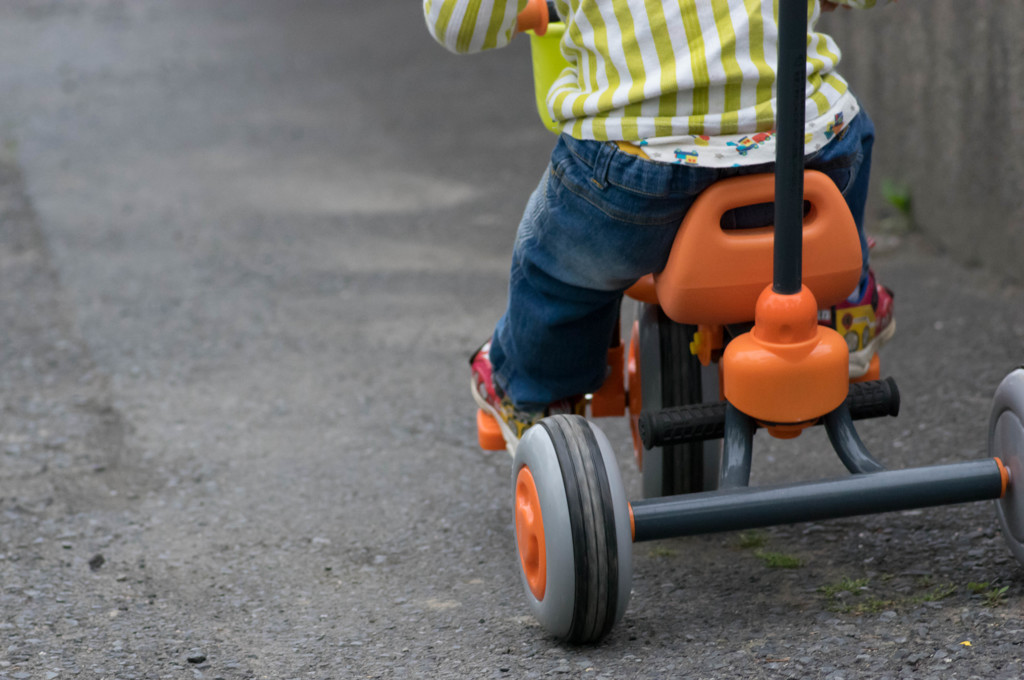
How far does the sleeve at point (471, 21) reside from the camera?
74.2 inches

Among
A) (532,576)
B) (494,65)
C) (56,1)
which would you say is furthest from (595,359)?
(56,1)

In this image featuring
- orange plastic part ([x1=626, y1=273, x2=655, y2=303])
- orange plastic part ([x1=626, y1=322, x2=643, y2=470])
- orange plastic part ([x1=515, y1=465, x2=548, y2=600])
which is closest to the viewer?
orange plastic part ([x1=515, y1=465, x2=548, y2=600])

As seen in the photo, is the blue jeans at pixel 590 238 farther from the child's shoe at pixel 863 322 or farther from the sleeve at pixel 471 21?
the sleeve at pixel 471 21

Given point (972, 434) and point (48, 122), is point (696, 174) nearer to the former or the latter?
point (972, 434)

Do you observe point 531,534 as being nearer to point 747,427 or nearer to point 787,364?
point 747,427

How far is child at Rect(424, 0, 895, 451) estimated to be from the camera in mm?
1728

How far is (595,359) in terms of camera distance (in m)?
2.19

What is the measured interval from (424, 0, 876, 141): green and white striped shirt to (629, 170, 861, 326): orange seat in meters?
0.10

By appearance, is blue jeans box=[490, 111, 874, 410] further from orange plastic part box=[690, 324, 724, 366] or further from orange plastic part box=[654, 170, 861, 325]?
orange plastic part box=[690, 324, 724, 366]

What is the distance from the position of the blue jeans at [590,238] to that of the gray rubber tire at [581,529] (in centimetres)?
26

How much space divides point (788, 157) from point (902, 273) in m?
2.49

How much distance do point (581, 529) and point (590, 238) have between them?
18.0 inches

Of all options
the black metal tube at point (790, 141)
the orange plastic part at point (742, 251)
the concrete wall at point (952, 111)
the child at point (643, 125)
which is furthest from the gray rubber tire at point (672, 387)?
the concrete wall at point (952, 111)

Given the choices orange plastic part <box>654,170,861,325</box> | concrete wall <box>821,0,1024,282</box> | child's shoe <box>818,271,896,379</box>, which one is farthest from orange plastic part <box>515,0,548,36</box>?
concrete wall <box>821,0,1024,282</box>
